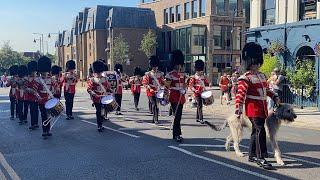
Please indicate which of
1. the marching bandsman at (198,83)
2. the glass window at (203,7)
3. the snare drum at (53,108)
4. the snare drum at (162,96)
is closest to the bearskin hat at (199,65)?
the marching bandsman at (198,83)

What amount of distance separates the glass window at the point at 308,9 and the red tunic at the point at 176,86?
52.7 ft

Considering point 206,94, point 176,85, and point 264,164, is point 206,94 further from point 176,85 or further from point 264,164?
point 264,164

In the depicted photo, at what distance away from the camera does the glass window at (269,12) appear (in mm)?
28562

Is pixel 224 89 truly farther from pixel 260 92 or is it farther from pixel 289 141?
pixel 260 92

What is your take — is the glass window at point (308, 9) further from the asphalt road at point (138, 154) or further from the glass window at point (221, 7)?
the glass window at point (221, 7)

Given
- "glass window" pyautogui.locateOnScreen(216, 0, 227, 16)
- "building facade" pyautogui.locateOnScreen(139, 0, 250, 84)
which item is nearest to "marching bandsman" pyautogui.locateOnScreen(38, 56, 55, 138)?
"building facade" pyautogui.locateOnScreen(139, 0, 250, 84)

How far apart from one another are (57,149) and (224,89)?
15450mm

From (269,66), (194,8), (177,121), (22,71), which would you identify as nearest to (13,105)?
(22,71)

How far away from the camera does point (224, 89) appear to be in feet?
81.8

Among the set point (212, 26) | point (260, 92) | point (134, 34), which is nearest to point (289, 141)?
point (260, 92)

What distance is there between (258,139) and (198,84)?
6.72 metres

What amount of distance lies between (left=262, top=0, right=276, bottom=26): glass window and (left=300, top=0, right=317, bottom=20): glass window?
252cm

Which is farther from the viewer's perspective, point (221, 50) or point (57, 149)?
point (221, 50)

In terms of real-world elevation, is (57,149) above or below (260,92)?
below
